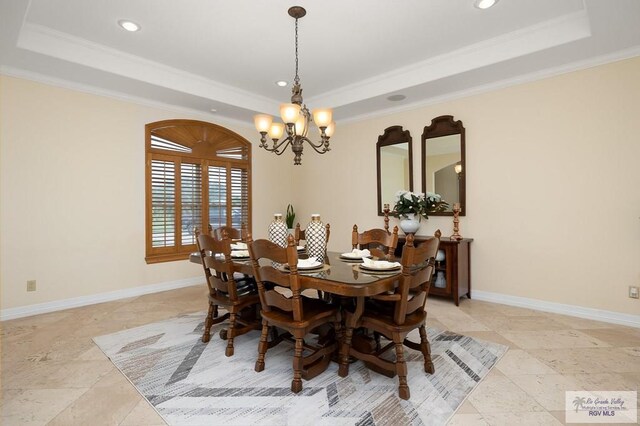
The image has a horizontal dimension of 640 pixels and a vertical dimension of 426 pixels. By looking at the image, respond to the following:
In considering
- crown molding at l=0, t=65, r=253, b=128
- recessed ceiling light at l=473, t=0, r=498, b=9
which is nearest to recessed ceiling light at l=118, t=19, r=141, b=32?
crown molding at l=0, t=65, r=253, b=128

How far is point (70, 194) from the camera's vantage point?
3.76 metres

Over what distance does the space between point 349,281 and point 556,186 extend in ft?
9.50

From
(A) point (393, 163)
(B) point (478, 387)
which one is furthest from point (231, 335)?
(A) point (393, 163)

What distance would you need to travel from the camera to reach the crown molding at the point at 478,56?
290cm

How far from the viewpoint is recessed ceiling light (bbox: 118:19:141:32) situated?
2926 millimetres

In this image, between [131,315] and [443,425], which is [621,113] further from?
[131,315]

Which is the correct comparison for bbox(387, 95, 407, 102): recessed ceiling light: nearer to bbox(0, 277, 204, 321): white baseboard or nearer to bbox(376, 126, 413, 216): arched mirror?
bbox(376, 126, 413, 216): arched mirror

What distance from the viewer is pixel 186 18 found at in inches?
114

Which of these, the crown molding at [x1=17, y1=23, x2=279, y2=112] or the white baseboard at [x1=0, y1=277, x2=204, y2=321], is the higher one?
the crown molding at [x1=17, y1=23, x2=279, y2=112]

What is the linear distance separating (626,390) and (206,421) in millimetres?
2474

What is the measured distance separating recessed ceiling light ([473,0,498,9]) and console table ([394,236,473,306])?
2.30 metres

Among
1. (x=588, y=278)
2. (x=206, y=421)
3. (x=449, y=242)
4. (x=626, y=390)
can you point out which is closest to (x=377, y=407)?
(x=206, y=421)

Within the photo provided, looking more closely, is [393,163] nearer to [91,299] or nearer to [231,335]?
[231,335]

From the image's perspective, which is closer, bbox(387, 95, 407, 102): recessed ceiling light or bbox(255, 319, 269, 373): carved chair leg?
bbox(255, 319, 269, 373): carved chair leg
